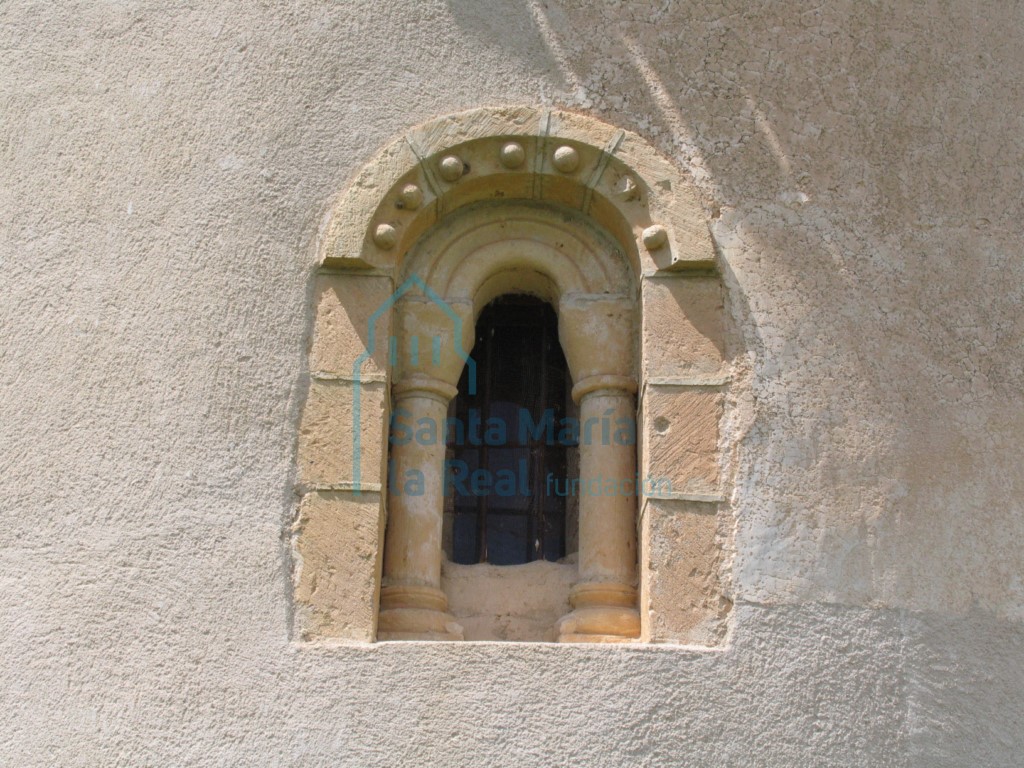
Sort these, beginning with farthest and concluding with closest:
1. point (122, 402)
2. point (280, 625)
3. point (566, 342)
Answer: point (566, 342)
point (122, 402)
point (280, 625)

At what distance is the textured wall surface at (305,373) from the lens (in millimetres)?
3875

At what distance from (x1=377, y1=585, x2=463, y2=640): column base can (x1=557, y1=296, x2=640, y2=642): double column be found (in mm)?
373

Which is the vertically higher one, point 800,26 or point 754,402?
point 800,26

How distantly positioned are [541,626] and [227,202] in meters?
1.75

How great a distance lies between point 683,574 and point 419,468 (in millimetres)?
946

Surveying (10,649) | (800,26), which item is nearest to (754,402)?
(800,26)

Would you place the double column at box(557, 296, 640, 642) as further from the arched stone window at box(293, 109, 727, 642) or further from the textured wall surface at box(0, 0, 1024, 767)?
the textured wall surface at box(0, 0, 1024, 767)

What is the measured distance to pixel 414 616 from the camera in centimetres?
419

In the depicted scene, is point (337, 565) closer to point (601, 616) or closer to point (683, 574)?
point (601, 616)

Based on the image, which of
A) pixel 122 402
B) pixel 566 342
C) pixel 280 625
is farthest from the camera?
pixel 566 342

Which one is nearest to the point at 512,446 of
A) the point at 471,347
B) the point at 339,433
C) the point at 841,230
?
the point at 471,347

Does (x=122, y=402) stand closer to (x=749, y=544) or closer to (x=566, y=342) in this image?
(x=566, y=342)

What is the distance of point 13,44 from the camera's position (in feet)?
15.8

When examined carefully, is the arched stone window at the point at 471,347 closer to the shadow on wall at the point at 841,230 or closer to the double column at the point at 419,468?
the double column at the point at 419,468
